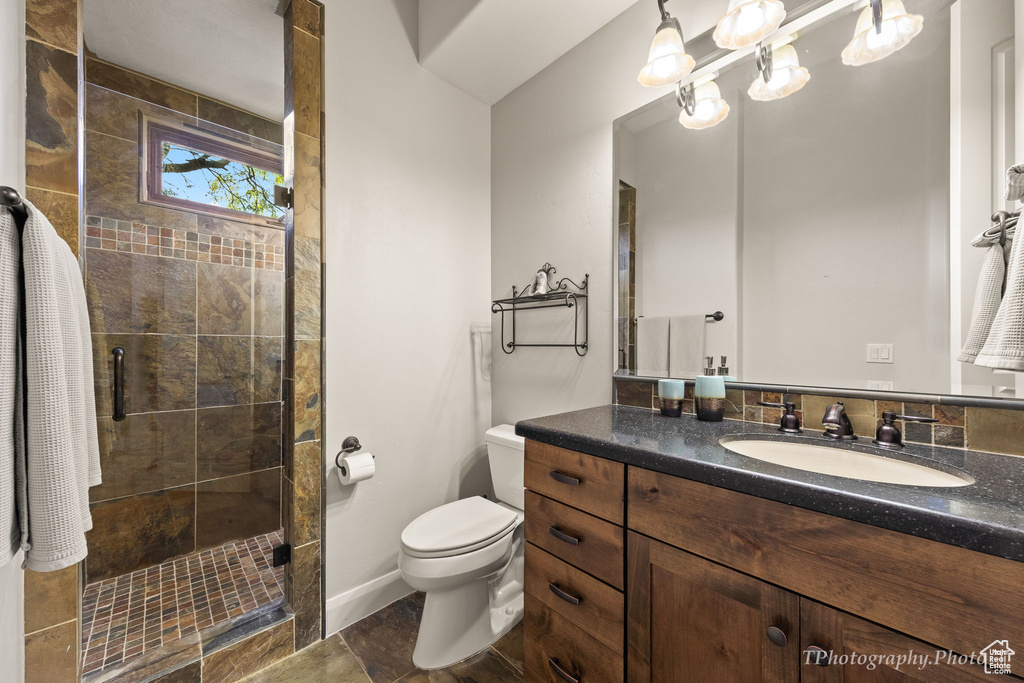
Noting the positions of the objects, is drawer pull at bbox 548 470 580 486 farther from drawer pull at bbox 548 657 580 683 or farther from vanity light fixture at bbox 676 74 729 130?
vanity light fixture at bbox 676 74 729 130

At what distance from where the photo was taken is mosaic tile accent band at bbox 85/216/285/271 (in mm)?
1794

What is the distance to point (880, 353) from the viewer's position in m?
1.04

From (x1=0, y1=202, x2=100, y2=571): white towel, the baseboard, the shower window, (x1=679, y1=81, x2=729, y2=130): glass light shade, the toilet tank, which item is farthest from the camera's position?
the shower window

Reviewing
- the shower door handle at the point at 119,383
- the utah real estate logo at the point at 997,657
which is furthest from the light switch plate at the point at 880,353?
the shower door handle at the point at 119,383

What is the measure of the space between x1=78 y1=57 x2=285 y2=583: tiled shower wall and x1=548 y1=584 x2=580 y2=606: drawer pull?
1.63 meters

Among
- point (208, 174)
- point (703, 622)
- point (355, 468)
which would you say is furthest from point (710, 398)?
point (208, 174)

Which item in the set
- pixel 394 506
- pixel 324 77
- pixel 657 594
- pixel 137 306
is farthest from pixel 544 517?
pixel 137 306

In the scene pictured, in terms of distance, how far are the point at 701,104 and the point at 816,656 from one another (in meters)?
1.54

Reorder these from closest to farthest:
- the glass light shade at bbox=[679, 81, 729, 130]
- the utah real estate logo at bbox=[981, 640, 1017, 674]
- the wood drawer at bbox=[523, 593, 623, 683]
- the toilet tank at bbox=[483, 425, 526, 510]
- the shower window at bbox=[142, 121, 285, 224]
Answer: the utah real estate logo at bbox=[981, 640, 1017, 674] < the wood drawer at bbox=[523, 593, 623, 683] < the glass light shade at bbox=[679, 81, 729, 130] < the toilet tank at bbox=[483, 425, 526, 510] < the shower window at bbox=[142, 121, 285, 224]

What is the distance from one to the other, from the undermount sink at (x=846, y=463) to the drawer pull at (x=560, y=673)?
71 centimetres

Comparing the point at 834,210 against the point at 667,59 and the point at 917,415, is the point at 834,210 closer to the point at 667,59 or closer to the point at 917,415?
the point at 917,415

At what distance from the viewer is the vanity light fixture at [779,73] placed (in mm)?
1174

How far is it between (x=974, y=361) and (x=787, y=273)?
0.45 metres

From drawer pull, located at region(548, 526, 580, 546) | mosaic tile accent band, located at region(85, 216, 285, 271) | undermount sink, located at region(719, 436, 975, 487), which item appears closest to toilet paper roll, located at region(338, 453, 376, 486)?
drawer pull, located at region(548, 526, 580, 546)
